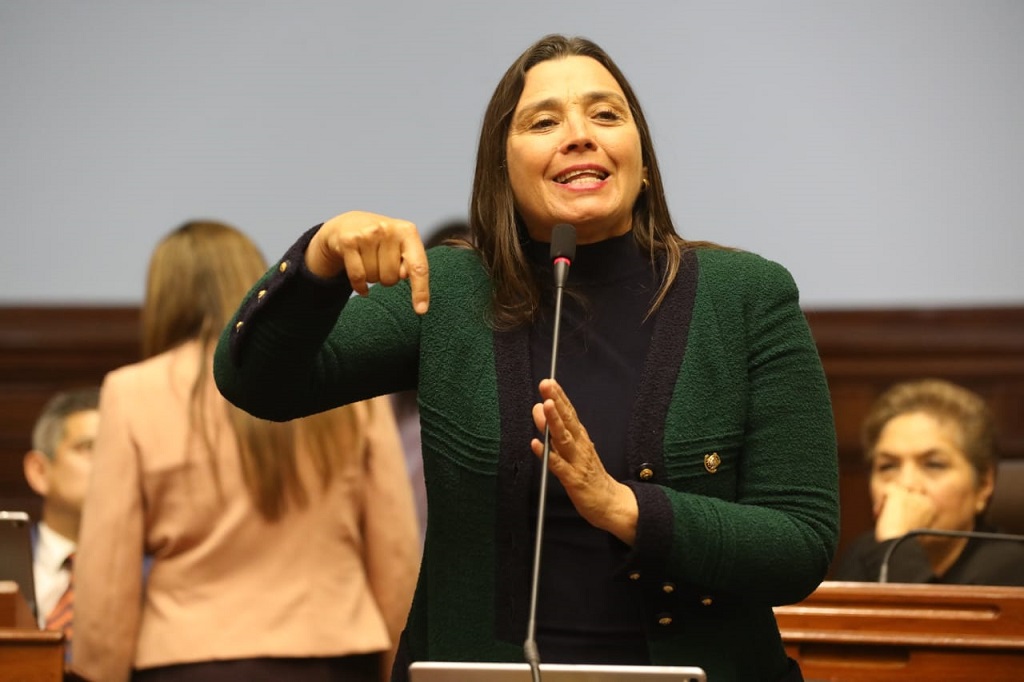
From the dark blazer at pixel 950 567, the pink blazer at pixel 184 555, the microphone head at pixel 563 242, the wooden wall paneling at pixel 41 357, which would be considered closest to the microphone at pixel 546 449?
the microphone head at pixel 563 242

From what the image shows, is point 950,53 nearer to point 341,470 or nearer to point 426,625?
point 341,470

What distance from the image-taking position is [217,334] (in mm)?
2848

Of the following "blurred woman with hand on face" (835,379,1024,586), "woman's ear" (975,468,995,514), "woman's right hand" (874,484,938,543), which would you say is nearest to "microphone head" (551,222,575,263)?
"blurred woman with hand on face" (835,379,1024,586)

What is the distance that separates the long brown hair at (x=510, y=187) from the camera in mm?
1899

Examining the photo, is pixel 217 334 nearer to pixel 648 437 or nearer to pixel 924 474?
pixel 648 437

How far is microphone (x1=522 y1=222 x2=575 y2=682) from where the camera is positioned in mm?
1420

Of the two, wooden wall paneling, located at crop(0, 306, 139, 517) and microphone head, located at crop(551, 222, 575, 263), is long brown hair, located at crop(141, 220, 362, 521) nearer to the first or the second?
microphone head, located at crop(551, 222, 575, 263)

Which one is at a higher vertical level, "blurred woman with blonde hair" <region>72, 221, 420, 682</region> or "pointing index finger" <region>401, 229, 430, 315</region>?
"pointing index finger" <region>401, 229, 430, 315</region>

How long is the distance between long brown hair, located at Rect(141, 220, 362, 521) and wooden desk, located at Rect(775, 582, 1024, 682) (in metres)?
0.85

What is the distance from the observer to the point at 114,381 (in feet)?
9.15

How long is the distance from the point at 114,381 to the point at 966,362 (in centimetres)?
299

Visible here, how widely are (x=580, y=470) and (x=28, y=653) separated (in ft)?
4.09

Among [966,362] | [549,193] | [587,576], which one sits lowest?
[966,362]

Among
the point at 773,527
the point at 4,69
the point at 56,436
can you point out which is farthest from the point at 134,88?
the point at 773,527
